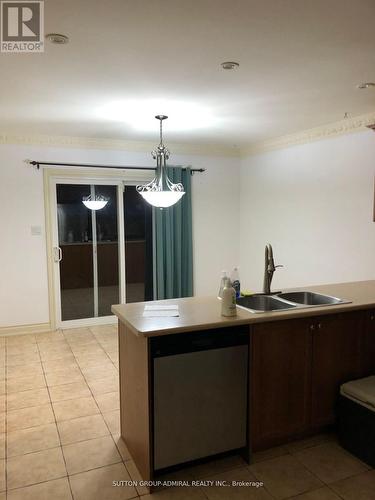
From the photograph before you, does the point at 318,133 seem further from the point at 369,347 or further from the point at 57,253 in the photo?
the point at 57,253

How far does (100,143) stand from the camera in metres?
5.18

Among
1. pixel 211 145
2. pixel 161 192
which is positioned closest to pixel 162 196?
pixel 161 192

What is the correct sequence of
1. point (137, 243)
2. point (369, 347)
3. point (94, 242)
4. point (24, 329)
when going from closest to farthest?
point (369, 347)
point (24, 329)
point (94, 242)
point (137, 243)

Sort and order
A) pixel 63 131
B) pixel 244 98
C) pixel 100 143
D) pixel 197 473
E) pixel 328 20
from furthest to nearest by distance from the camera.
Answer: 1. pixel 100 143
2. pixel 63 131
3. pixel 244 98
4. pixel 197 473
5. pixel 328 20

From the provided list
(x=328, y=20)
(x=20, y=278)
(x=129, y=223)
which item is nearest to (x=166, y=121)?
(x=129, y=223)

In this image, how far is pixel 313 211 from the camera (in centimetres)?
462

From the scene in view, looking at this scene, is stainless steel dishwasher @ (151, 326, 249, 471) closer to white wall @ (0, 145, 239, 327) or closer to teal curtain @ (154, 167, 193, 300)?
teal curtain @ (154, 167, 193, 300)

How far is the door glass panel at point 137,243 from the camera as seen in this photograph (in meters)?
5.47

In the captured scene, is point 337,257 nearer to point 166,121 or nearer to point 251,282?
point 251,282

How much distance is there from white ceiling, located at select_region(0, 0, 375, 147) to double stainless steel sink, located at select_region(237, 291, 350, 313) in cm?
162

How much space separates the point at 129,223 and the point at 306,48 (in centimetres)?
371

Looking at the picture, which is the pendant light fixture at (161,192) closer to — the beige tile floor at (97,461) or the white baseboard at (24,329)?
the beige tile floor at (97,461)

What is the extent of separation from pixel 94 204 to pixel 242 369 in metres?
3.64

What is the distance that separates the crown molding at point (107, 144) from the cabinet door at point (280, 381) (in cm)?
368
